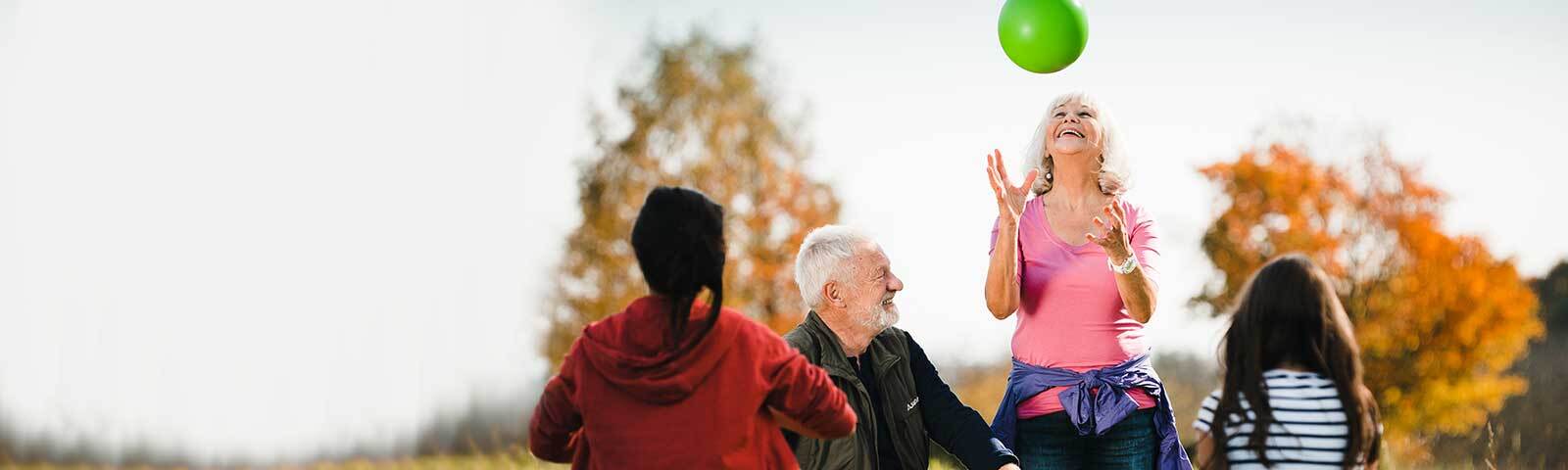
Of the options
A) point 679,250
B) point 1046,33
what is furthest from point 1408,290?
point 679,250

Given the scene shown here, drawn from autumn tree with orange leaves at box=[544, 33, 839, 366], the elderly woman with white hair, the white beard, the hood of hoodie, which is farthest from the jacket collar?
autumn tree with orange leaves at box=[544, 33, 839, 366]

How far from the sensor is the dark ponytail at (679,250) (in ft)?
10.1

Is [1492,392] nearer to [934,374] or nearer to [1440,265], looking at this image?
[1440,265]

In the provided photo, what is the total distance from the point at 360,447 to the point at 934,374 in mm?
8053

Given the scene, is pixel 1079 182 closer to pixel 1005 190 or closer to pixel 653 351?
pixel 1005 190

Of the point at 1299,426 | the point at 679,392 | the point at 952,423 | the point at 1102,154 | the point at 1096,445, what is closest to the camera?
the point at 679,392

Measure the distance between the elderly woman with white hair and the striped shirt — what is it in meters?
0.53

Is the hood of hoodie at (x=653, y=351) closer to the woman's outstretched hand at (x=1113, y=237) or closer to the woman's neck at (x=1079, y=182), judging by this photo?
the woman's outstretched hand at (x=1113, y=237)

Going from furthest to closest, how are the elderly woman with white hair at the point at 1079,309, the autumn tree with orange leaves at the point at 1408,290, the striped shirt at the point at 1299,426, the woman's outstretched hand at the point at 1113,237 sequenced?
the autumn tree with orange leaves at the point at 1408,290 < the elderly woman with white hair at the point at 1079,309 < the woman's outstretched hand at the point at 1113,237 < the striped shirt at the point at 1299,426

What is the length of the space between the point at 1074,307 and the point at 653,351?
1549mm

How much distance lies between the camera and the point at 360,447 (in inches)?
442

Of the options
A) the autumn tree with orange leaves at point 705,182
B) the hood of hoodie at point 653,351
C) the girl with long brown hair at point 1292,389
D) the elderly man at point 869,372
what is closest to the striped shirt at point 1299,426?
the girl with long brown hair at point 1292,389

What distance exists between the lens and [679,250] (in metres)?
3.07

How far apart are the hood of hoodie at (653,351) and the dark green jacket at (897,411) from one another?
0.96 m
